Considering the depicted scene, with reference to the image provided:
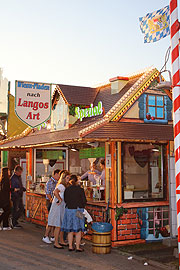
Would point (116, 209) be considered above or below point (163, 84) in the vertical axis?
below

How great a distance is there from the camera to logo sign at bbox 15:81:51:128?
10.9 meters

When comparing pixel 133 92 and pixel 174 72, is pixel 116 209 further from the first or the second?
pixel 174 72

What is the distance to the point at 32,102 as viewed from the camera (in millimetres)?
11055

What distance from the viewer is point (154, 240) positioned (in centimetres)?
997

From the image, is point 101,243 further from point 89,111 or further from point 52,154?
point 52,154

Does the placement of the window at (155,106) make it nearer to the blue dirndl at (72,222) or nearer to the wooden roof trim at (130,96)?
the wooden roof trim at (130,96)

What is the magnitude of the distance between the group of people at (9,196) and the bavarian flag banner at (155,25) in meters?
6.96

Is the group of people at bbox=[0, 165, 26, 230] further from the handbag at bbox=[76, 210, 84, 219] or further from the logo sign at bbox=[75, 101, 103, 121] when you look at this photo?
the handbag at bbox=[76, 210, 84, 219]

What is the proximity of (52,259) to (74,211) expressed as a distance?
1.18 meters

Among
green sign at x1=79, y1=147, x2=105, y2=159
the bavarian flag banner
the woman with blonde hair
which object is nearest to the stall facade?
the woman with blonde hair

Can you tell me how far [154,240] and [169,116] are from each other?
3.44 metres

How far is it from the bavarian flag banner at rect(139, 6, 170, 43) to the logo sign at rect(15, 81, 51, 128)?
5272mm

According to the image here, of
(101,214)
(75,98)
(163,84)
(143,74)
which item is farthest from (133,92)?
(163,84)

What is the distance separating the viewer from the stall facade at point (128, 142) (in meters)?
9.60
